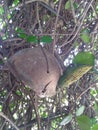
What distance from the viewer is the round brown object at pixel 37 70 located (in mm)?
771

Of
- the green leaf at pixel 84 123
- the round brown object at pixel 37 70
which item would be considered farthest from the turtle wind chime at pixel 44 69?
the green leaf at pixel 84 123

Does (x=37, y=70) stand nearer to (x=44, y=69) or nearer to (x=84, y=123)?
(x=44, y=69)

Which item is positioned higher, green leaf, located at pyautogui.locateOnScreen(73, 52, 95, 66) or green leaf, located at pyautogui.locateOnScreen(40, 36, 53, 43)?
green leaf, located at pyautogui.locateOnScreen(40, 36, 53, 43)

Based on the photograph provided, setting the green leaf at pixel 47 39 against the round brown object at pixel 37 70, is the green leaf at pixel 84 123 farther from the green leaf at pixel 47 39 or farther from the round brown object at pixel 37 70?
the green leaf at pixel 47 39

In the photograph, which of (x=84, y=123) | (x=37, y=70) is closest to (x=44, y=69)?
(x=37, y=70)

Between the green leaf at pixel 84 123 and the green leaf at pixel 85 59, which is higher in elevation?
the green leaf at pixel 85 59

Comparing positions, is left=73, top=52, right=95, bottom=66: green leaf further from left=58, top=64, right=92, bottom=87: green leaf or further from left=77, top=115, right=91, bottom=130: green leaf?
left=77, top=115, right=91, bottom=130: green leaf

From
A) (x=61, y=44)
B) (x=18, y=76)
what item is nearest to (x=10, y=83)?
(x=18, y=76)

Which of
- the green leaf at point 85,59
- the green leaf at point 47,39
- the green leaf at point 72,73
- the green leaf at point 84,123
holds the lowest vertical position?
the green leaf at point 84,123

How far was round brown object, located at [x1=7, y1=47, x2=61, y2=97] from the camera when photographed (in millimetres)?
771

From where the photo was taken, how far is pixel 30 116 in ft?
3.21

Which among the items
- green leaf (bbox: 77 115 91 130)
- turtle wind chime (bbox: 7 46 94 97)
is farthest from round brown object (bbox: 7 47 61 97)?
green leaf (bbox: 77 115 91 130)

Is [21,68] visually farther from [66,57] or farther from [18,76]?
[66,57]

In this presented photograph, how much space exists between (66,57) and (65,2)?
21 centimetres
